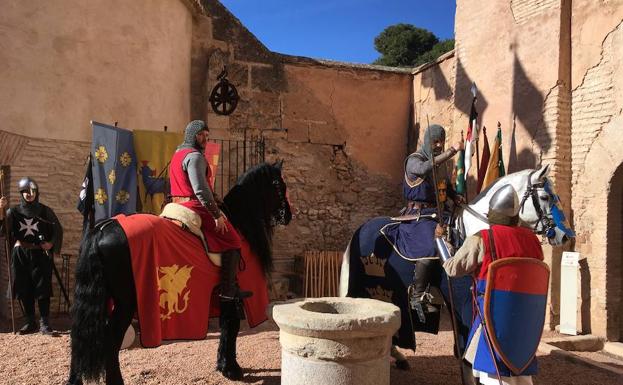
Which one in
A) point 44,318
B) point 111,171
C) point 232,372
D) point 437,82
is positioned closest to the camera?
point 232,372

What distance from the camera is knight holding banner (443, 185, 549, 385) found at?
3.21 m

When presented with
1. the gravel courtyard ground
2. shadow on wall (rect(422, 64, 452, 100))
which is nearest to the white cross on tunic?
the gravel courtyard ground

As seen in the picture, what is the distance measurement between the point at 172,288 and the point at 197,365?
A: 4.30 feet

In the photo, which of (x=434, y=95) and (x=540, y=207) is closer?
(x=540, y=207)

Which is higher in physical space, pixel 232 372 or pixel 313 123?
pixel 313 123

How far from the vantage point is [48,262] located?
663cm

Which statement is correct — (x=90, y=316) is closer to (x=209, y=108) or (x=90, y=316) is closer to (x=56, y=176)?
(x=56, y=176)

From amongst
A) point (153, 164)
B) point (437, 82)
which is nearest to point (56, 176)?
point (153, 164)

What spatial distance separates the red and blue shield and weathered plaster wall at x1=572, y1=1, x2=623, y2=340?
13.0 feet

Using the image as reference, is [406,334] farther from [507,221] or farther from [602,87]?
[602,87]

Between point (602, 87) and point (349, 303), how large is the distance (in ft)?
15.9

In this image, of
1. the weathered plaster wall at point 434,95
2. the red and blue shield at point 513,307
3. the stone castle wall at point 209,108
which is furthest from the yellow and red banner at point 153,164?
the red and blue shield at point 513,307

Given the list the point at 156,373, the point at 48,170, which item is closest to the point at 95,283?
the point at 156,373

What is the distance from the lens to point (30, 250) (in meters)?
6.59
